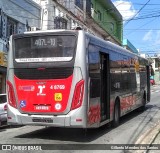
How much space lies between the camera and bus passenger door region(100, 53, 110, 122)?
13.7m

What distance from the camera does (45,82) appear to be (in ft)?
39.6

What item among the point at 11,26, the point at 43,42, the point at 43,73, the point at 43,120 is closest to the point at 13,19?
the point at 11,26

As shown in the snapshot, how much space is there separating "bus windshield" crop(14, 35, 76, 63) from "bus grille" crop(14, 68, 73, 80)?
30 cm

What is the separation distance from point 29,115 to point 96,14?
105ft

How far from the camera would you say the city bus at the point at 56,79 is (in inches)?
461

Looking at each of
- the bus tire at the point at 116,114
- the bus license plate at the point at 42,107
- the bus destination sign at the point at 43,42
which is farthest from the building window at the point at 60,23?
the bus license plate at the point at 42,107

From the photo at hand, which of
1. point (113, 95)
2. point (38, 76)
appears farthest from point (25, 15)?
point (38, 76)

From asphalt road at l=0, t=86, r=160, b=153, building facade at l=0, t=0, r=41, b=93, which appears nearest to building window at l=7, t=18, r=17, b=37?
building facade at l=0, t=0, r=41, b=93

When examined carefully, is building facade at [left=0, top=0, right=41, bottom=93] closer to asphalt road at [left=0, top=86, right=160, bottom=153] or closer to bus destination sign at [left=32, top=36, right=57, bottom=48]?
asphalt road at [left=0, top=86, right=160, bottom=153]

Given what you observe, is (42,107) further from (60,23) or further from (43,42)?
(60,23)

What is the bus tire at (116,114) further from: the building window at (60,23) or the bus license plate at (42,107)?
the building window at (60,23)

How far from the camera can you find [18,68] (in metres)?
12.5

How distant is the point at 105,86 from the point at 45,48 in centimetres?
288

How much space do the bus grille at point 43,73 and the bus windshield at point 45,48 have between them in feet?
0.97
